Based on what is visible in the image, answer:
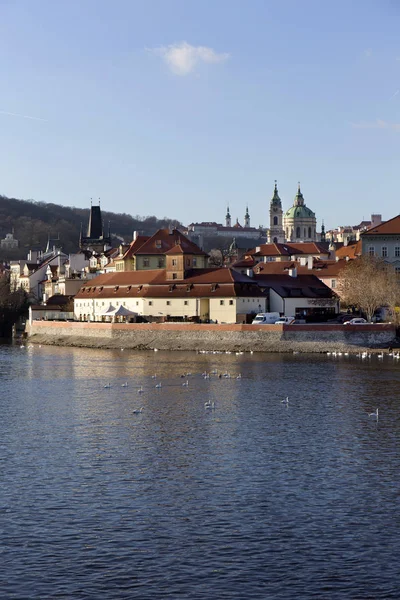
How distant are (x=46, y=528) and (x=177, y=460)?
8127mm

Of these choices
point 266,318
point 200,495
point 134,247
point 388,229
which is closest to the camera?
point 200,495

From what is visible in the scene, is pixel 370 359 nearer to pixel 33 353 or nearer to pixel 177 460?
pixel 33 353

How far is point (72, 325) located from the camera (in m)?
90.5

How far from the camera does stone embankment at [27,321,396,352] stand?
242 ft

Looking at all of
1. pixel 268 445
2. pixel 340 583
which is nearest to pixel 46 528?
pixel 340 583

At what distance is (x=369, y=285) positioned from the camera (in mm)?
84062

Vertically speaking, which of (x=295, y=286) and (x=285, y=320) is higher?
(x=295, y=286)

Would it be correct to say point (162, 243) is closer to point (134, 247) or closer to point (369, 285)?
point (134, 247)

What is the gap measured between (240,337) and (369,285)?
1463cm

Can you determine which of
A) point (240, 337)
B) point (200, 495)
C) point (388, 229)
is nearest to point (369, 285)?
point (240, 337)

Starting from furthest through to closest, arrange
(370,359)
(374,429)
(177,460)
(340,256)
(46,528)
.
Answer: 1. (340,256)
2. (370,359)
3. (374,429)
4. (177,460)
5. (46,528)

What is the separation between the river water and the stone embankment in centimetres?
2463

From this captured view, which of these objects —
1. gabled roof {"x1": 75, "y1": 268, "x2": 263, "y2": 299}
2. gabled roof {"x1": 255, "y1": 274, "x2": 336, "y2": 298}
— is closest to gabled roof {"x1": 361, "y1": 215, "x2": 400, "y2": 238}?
gabled roof {"x1": 255, "y1": 274, "x2": 336, "y2": 298}

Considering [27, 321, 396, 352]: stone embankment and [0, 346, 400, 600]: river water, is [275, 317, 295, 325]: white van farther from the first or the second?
[0, 346, 400, 600]: river water
